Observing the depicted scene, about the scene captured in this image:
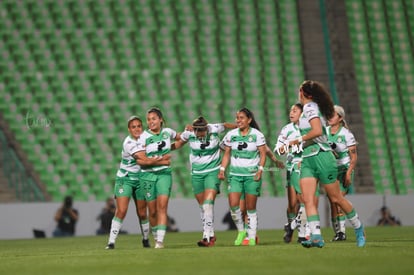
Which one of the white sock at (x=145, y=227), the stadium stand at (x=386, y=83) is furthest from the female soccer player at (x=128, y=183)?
the stadium stand at (x=386, y=83)

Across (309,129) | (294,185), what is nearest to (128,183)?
(294,185)

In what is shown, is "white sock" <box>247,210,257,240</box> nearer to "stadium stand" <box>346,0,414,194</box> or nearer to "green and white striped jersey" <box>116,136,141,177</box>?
"green and white striped jersey" <box>116,136,141,177</box>

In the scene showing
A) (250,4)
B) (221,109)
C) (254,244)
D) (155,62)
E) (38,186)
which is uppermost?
(250,4)

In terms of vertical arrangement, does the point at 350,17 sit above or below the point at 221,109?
above

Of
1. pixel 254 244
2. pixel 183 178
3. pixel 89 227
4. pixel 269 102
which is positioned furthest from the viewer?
pixel 269 102

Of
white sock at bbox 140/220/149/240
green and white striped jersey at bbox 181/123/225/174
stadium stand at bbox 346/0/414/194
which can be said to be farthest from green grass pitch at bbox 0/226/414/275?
stadium stand at bbox 346/0/414/194

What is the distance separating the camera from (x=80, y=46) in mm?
27781

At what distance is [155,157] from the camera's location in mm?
13945

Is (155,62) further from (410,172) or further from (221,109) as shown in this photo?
(410,172)

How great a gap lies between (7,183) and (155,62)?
21.0ft

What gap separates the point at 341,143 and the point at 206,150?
220 cm

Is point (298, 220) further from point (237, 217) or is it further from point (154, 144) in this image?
point (154, 144)

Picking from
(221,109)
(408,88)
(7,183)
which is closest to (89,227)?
(7,183)

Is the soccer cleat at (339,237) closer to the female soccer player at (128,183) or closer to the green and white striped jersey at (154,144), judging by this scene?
the female soccer player at (128,183)
